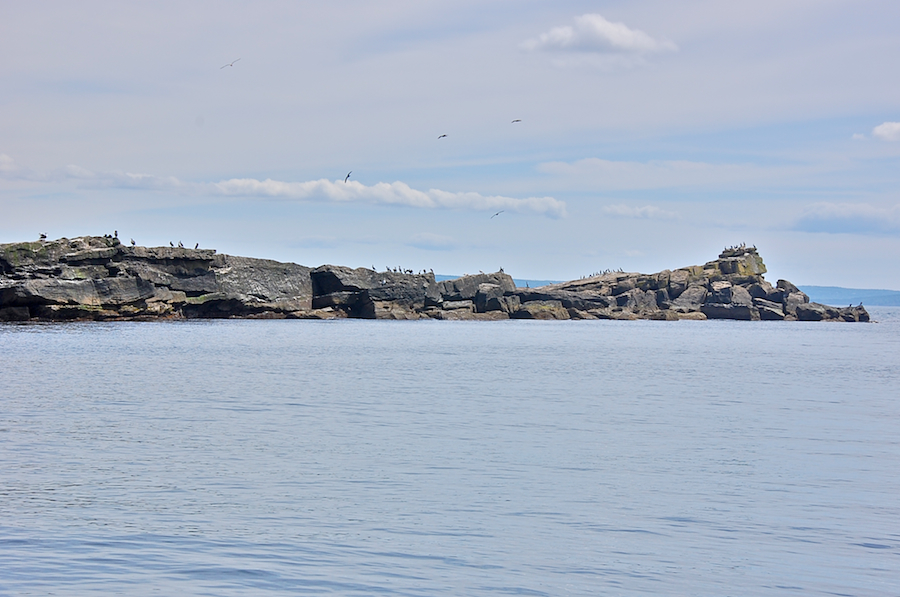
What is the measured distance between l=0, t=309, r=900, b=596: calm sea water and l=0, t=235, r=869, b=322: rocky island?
50378mm

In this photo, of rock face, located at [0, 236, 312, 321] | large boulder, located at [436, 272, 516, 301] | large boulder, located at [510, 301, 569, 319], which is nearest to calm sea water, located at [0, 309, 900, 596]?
rock face, located at [0, 236, 312, 321]

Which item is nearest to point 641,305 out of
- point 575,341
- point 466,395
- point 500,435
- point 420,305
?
point 420,305

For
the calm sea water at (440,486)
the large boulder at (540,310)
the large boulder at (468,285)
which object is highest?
the large boulder at (468,285)

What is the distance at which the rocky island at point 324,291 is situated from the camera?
83.5 meters

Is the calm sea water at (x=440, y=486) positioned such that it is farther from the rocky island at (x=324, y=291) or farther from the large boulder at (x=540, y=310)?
the large boulder at (x=540, y=310)

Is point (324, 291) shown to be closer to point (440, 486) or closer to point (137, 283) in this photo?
point (137, 283)

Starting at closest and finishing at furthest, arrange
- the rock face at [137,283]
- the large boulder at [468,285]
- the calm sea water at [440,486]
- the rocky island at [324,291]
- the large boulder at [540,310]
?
1. the calm sea water at [440,486]
2. the rock face at [137,283]
3. the rocky island at [324,291]
4. the large boulder at [468,285]
5. the large boulder at [540,310]

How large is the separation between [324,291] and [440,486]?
3874 inches

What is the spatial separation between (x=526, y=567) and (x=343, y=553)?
2753mm

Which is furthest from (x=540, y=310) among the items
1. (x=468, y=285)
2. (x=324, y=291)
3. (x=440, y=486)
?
(x=440, y=486)

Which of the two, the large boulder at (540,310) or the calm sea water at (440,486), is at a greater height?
the large boulder at (540,310)

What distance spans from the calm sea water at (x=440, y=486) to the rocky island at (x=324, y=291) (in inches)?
1983

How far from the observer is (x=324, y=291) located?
11369 centimetres

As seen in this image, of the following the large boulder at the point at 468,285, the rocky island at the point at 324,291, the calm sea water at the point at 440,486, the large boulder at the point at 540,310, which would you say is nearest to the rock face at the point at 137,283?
the rocky island at the point at 324,291
